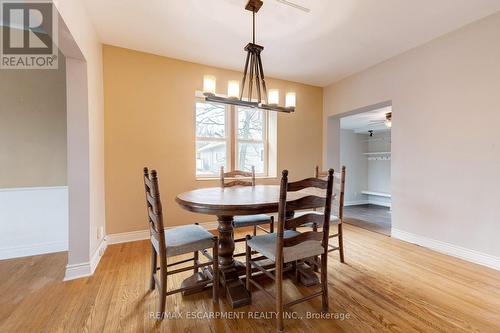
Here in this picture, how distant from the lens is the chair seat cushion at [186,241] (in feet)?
5.15

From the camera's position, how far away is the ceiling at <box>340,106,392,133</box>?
4.73m

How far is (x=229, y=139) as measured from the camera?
3.69 m

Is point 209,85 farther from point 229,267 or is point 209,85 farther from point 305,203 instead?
point 229,267

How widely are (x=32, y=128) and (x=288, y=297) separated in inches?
127

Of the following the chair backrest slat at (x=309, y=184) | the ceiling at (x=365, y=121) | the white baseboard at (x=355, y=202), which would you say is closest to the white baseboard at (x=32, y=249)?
the chair backrest slat at (x=309, y=184)

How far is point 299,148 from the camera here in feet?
13.8

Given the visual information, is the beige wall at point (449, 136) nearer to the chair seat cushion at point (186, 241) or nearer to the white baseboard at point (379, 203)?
the chair seat cushion at point (186, 241)

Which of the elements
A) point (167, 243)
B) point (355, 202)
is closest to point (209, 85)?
point (167, 243)

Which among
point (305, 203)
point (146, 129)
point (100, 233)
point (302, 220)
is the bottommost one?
point (100, 233)

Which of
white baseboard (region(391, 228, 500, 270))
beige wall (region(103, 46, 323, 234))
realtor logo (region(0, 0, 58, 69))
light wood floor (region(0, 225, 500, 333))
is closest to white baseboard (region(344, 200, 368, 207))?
white baseboard (region(391, 228, 500, 270))

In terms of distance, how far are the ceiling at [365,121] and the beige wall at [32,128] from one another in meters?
4.78

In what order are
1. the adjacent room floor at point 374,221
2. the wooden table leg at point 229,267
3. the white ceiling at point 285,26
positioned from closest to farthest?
the wooden table leg at point 229,267
the white ceiling at point 285,26
the adjacent room floor at point 374,221

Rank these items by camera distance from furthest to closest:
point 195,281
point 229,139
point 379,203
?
point 379,203 → point 229,139 → point 195,281

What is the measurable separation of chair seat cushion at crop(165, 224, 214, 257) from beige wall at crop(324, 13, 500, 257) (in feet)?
9.13
